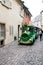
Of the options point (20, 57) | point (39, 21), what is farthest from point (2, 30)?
point (39, 21)

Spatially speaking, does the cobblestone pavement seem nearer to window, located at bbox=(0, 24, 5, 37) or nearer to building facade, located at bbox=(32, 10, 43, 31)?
window, located at bbox=(0, 24, 5, 37)

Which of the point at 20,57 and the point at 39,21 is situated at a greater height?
the point at 39,21

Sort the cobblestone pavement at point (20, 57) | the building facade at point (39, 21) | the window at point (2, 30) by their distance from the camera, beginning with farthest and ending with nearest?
1. the building facade at point (39, 21)
2. the window at point (2, 30)
3. the cobblestone pavement at point (20, 57)

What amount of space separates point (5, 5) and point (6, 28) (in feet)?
7.62

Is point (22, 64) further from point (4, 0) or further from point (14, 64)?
point (4, 0)

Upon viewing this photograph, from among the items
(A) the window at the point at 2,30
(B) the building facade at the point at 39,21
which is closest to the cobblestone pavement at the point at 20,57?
(A) the window at the point at 2,30

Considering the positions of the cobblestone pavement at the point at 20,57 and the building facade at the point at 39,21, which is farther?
the building facade at the point at 39,21

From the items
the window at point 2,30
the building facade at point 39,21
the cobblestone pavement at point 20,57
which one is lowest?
the cobblestone pavement at point 20,57

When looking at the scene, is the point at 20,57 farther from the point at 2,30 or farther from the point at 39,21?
the point at 39,21

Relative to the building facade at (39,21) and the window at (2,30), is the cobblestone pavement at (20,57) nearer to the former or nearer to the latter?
the window at (2,30)

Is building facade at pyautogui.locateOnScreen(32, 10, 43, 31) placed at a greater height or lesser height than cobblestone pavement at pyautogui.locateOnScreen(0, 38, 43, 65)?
greater

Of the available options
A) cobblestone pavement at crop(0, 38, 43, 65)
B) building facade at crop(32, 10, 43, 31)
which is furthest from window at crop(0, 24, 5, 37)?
building facade at crop(32, 10, 43, 31)

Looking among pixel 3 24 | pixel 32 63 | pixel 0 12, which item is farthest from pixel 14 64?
pixel 3 24

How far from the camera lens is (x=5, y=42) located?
14.5m
